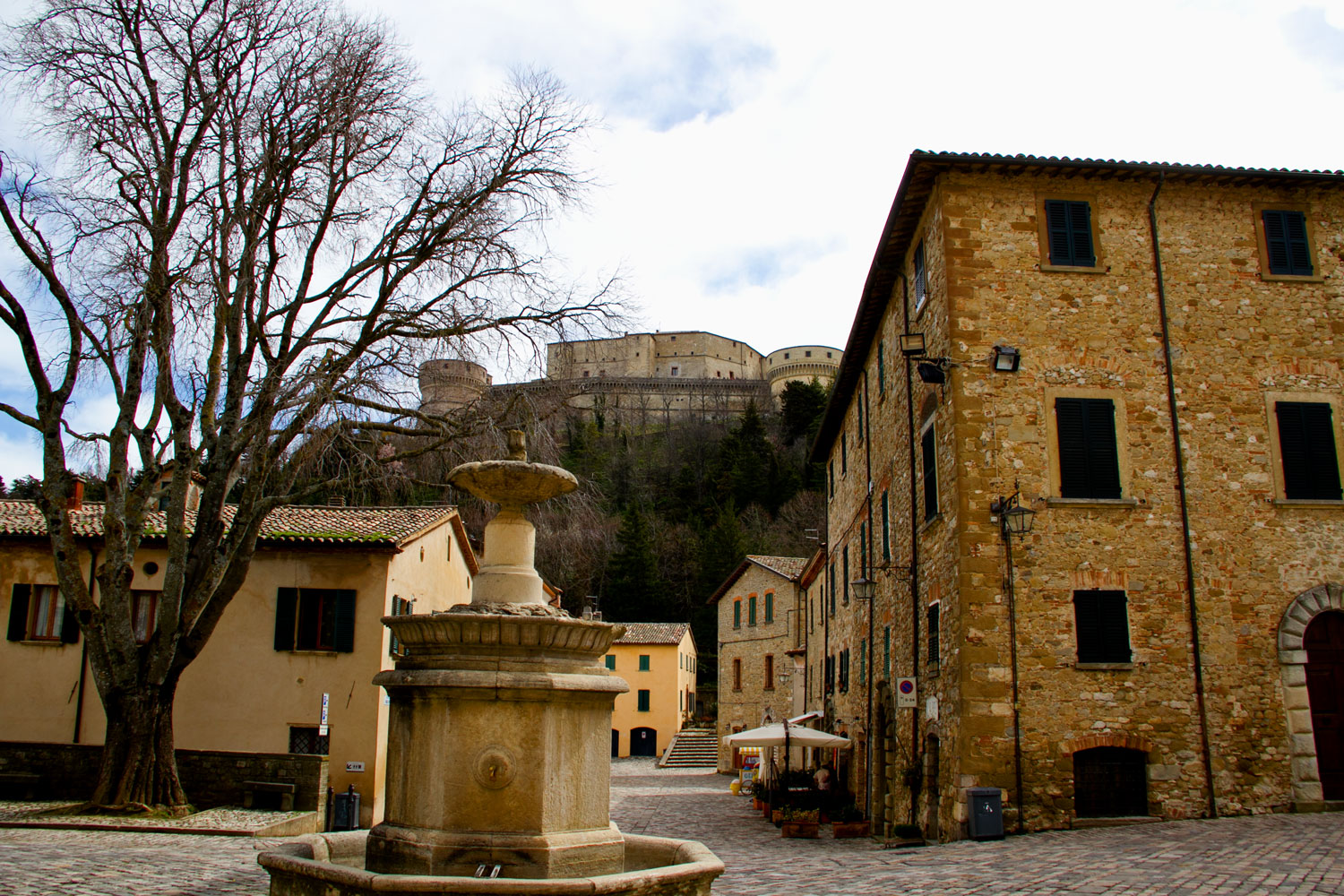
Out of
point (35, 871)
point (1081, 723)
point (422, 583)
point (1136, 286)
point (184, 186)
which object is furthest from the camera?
point (422, 583)

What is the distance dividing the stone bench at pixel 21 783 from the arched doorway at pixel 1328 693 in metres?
20.1

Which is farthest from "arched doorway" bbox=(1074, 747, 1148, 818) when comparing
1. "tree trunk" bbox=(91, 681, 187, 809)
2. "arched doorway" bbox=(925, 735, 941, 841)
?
"tree trunk" bbox=(91, 681, 187, 809)

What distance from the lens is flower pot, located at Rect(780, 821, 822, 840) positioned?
18344 millimetres

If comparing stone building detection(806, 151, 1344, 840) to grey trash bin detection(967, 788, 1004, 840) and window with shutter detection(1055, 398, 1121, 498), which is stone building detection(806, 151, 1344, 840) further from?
grey trash bin detection(967, 788, 1004, 840)

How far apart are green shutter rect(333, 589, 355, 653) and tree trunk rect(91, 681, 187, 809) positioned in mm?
5464

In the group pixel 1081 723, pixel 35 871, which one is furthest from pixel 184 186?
pixel 1081 723

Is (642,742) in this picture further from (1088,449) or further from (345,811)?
(1088,449)

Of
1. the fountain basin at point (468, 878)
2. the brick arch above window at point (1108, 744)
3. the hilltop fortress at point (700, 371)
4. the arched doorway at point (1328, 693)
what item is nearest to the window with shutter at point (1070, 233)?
the arched doorway at point (1328, 693)

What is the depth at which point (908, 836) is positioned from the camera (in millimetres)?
14508

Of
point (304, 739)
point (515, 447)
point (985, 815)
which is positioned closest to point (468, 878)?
point (515, 447)

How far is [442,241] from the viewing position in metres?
16.8

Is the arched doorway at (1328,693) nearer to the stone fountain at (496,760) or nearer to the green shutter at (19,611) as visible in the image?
the stone fountain at (496,760)

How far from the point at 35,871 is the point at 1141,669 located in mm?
12804

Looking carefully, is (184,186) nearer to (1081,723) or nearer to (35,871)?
(35,871)
